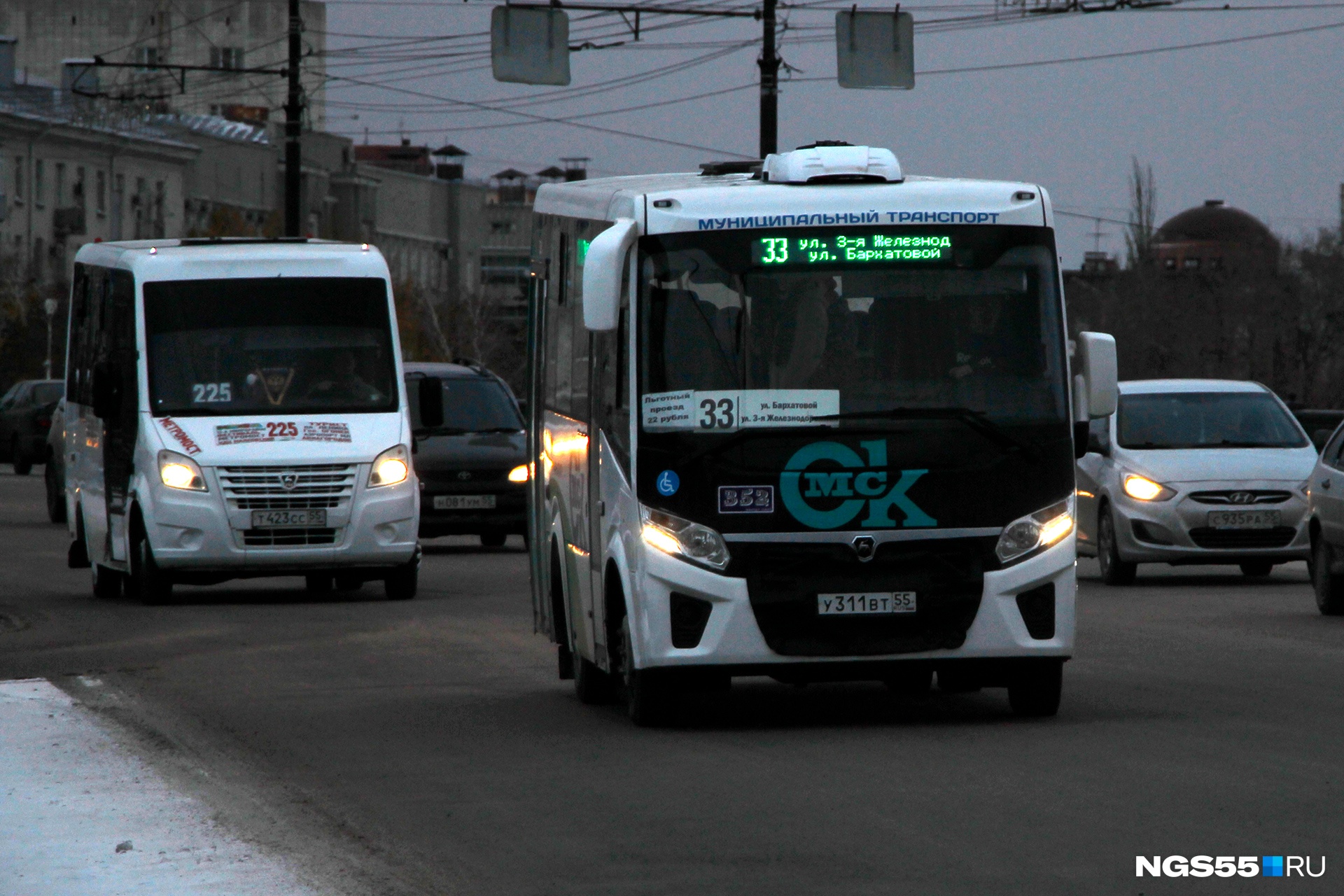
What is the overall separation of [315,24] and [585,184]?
130 m

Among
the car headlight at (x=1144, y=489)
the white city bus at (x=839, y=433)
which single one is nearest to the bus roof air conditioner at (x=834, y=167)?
the white city bus at (x=839, y=433)

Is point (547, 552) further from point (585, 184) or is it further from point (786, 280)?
point (786, 280)

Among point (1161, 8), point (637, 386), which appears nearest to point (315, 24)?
point (1161, 8)

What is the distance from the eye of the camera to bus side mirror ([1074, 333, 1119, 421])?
1205 centimetres

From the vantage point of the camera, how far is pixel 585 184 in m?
13.7

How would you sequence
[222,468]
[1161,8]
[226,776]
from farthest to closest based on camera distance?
[1161,8]
[222,468]
[226,776]

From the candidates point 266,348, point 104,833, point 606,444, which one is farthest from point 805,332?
point 266,348

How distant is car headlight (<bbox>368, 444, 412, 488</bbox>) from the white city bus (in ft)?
30.4

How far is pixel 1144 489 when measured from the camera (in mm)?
23031

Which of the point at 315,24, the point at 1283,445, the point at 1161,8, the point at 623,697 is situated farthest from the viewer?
the point at 315,24

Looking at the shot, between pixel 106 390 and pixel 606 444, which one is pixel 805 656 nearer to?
pixel 606 444

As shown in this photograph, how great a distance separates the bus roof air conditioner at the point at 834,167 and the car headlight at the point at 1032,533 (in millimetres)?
1632

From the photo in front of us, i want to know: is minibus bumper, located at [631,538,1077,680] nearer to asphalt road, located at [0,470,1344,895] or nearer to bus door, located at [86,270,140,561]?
asphalt road, located at [0,470,1344,895]

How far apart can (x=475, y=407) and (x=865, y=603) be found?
18854mm
